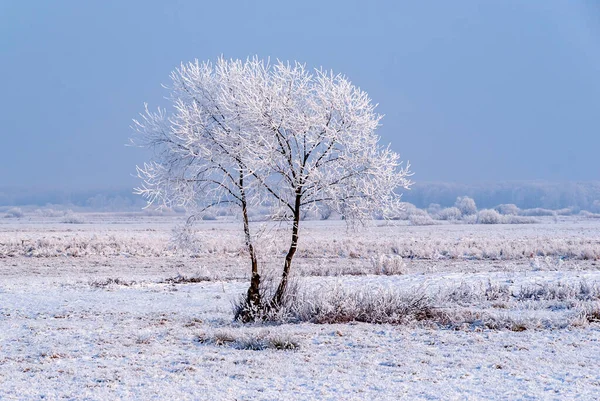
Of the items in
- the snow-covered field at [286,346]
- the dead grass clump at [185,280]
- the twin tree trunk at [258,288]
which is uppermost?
the twin tree trunk at [258,288]

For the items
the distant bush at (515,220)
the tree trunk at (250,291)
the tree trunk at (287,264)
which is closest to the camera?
the tree trunk at (250,291)

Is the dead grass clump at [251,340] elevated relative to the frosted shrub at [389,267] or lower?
lower

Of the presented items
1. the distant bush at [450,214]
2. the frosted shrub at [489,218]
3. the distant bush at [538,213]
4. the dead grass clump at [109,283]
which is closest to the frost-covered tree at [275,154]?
the dead grass clump at [109,283]

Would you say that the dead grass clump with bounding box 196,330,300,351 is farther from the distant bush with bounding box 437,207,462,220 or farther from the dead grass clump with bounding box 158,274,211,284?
the distant bush with bounding box 437,207,462,220

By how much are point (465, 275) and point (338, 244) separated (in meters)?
16.5

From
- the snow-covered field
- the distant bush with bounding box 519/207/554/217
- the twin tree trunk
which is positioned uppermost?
the distant bush with bounding box 519/207/554/217

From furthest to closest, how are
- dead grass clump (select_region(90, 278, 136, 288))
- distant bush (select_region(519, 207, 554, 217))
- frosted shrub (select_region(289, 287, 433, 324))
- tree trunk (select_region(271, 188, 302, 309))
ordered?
distant bush (select_region(519, 207, 554, 217)) < dead grass clump (select_region(90, 278, 136, 288)) < tree trunk (select_region(271, 188, 302, 309)) < frosted shrub (select_region(289, 287, 433, 324))

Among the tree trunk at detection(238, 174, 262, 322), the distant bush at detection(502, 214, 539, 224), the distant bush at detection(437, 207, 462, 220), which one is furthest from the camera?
the distant bush at detection(437, 207, 462, 220)

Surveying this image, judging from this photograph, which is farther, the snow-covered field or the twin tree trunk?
the twin tree trunk

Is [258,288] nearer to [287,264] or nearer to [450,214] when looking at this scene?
[287,264]

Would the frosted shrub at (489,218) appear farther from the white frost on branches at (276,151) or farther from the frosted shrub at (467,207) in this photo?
the white frost on branches at (276,151)

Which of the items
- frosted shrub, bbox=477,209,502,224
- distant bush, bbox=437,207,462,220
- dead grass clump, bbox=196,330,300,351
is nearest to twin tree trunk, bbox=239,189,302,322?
dead grass clump, bbox=196,330,300,351

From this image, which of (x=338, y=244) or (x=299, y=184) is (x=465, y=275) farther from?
(x=338, y=244)

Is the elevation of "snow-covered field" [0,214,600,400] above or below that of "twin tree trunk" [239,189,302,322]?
below
